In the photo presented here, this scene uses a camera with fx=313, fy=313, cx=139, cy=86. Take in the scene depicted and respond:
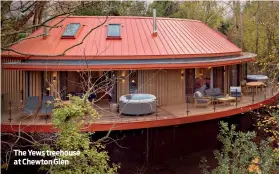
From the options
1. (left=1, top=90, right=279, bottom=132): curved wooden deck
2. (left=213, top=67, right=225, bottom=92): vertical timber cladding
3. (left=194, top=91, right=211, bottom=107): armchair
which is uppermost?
(left=213, top=67, right=225, bottom=92): vertical timber cladding

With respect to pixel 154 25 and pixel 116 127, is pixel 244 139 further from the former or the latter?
pixel 154 25

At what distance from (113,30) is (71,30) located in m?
2.26

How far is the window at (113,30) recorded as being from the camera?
16.5 meters

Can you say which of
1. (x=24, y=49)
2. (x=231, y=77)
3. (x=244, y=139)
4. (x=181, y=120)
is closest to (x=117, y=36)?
(x=24, y=49)

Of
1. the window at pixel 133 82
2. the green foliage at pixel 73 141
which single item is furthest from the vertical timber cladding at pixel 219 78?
the green foliage at pixel 73 141

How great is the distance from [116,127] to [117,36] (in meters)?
5.79

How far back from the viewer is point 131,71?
14.8 metres

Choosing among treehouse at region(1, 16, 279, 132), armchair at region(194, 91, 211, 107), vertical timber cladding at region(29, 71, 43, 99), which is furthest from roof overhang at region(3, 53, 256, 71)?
armchair at region(194, 91, 211, 107)

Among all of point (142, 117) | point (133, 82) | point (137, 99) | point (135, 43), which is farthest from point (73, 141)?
point (135, 43)

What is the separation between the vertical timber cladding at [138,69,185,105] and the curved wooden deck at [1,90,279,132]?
27.3 inches

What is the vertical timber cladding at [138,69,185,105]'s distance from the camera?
15.9 metres

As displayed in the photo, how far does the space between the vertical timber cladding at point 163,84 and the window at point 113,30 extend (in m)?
2.56

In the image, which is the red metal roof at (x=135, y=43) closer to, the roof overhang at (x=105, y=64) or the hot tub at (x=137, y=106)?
the roof overhang at (x=105, y=64)

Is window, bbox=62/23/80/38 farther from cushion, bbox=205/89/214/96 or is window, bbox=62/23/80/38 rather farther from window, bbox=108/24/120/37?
cushion, bbox=205/89/214/96
